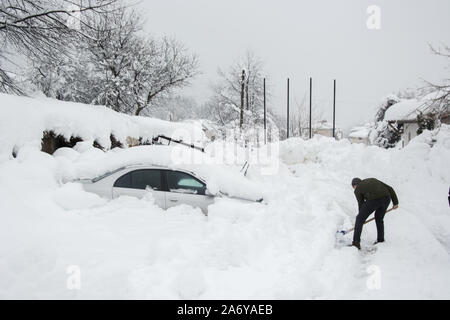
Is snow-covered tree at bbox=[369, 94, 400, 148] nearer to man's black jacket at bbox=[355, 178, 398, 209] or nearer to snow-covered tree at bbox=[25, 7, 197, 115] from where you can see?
snow-covered tree at bbox=[25, 7, 197, 115]

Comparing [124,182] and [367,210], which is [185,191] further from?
[367,210]

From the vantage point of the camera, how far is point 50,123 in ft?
23.6

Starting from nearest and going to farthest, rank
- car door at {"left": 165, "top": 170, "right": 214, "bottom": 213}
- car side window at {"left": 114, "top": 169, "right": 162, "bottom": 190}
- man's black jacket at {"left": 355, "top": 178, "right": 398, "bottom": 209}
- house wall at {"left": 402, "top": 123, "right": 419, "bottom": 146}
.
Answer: man's black jacket at {"left": 355, "top": 178, "right": 398, "bottom": 209}
car door at {"left": 165, "top": 170, "right": 214, "bottom": 213}
car side window at {"left": 114, "top": 169, "right": 162, "bottom": 190}
house wall at {"left": 402, "top": 123, "right": 419, "bottom": 146}

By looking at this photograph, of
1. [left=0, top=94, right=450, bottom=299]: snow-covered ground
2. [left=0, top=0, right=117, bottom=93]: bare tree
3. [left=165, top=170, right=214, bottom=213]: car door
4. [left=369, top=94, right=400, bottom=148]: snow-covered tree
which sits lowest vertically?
[left=0, top=94, right=450, bottom=299]: snow-covered ground

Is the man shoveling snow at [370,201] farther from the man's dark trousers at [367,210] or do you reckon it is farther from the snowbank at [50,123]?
the snowbank at [50,123]

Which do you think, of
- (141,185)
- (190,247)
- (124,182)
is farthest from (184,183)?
(190,247)

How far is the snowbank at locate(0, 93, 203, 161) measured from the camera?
624 cm

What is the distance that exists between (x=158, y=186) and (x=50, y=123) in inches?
156

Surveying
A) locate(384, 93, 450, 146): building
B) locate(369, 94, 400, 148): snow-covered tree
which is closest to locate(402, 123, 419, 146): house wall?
locate(384, 93, 450, 146): building

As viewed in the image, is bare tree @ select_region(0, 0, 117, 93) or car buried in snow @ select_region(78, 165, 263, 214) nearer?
car buried in snow @ select_region(78, 165, 263, 214)

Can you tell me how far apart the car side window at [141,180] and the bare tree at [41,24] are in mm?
5382

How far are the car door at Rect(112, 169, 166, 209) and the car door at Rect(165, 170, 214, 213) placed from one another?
0.17 metres

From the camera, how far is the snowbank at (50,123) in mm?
6238
